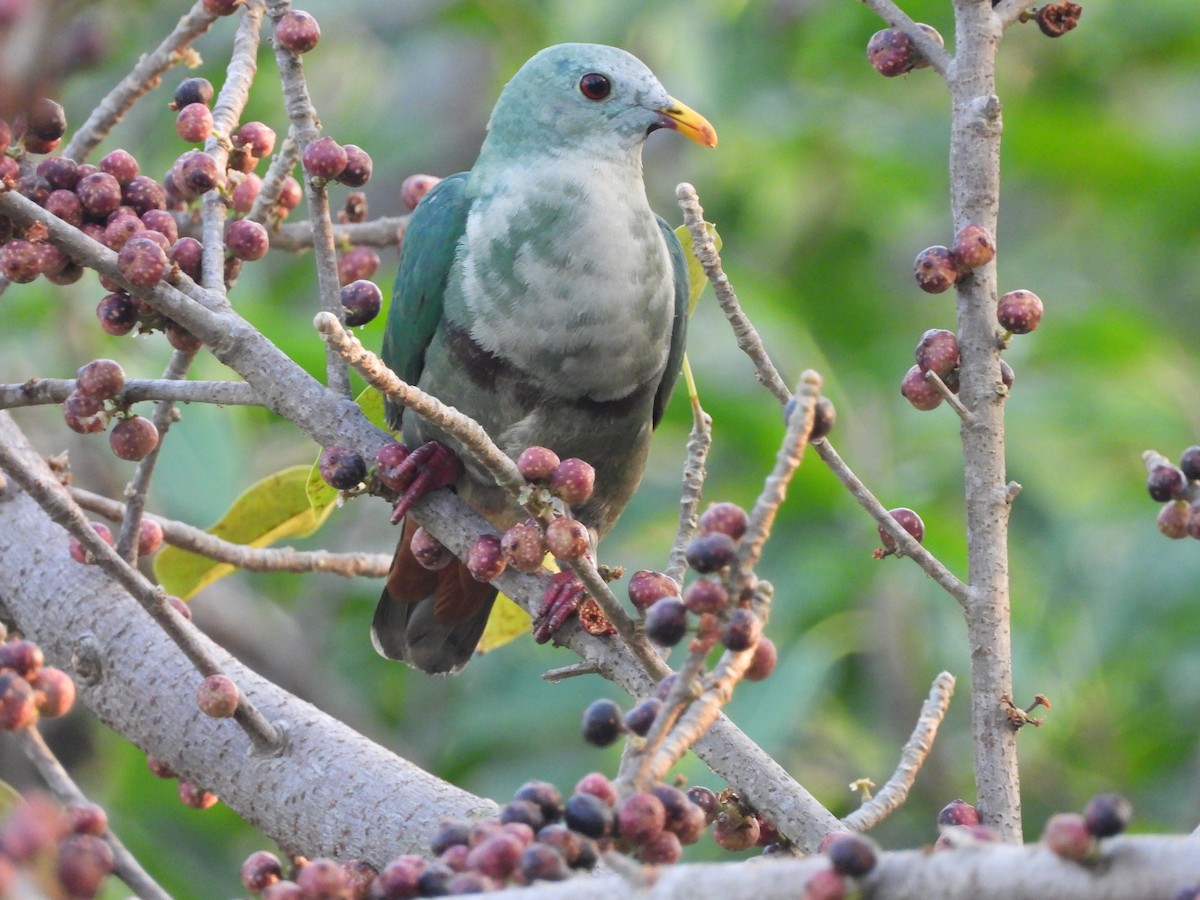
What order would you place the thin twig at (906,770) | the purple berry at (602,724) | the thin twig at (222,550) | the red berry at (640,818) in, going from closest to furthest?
the red berry at (640,818) < the purple berry at (602,724) < the thin twig at (906,770) < the thin twig at (222,550)

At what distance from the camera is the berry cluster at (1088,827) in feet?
3.72

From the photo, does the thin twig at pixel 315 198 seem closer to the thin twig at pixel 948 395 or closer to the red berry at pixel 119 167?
the red berry at pixel 119 167

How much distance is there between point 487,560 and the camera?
1985mm

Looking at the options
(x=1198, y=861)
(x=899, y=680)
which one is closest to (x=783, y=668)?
(x=899, y=680)

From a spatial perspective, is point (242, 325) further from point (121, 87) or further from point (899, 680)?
point (899, 680)

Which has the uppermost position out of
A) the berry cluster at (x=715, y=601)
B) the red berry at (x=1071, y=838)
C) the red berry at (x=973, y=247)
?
the red berry at (x=973, y=247)

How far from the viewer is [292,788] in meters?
2.06

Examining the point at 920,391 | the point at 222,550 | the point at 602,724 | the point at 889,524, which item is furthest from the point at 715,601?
the point at 222,550

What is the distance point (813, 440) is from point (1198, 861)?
0.65 m

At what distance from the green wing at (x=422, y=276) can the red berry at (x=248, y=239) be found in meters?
0.57

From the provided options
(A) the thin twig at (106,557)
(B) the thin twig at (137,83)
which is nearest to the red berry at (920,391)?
(A) the thin twig at (106,557)

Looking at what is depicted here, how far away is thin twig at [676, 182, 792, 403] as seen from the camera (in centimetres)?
177

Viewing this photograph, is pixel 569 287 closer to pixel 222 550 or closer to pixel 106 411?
pixel 222 550

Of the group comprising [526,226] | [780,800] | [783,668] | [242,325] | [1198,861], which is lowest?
[1198,861]
